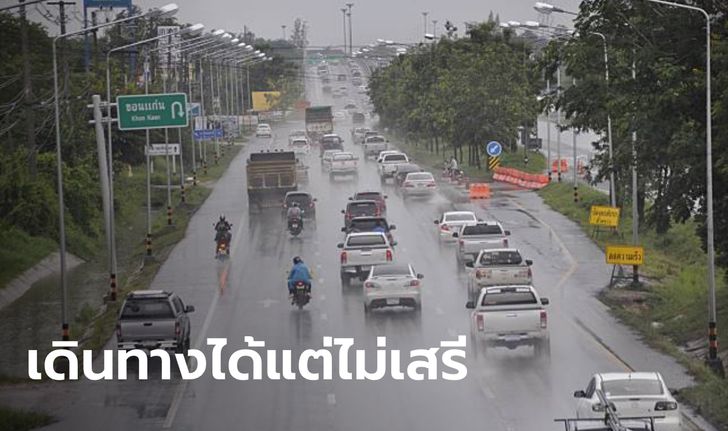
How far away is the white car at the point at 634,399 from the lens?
971 inches

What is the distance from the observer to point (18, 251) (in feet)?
213

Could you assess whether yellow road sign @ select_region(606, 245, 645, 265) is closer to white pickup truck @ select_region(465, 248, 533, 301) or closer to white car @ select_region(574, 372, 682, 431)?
white pickup truck @ select_region(465, 248, 533, 301)

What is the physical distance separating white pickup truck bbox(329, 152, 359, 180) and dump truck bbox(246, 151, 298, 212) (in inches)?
832

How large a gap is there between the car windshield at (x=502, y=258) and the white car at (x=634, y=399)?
2057 centimetres

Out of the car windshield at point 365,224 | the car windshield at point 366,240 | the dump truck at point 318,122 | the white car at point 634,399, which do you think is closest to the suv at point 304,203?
the car windshield at point 365,224

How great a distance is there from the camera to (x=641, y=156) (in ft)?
149

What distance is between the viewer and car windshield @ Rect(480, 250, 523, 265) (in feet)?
153

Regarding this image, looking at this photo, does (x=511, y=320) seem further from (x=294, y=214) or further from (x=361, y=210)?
(x=361, y=210)

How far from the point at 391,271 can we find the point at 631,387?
1906cm

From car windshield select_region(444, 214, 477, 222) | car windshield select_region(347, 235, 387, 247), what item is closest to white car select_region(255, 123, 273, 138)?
car windshield select_region(444, 214, 477, 222)

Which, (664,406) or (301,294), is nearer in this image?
(664,406)

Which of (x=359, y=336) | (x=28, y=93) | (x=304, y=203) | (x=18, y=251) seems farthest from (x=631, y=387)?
(x=304, y=203)

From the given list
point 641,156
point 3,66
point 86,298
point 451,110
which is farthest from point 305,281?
point 451,110

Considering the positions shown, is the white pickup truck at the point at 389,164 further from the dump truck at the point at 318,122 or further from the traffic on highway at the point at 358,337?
the dump truck at the point at 318,122
